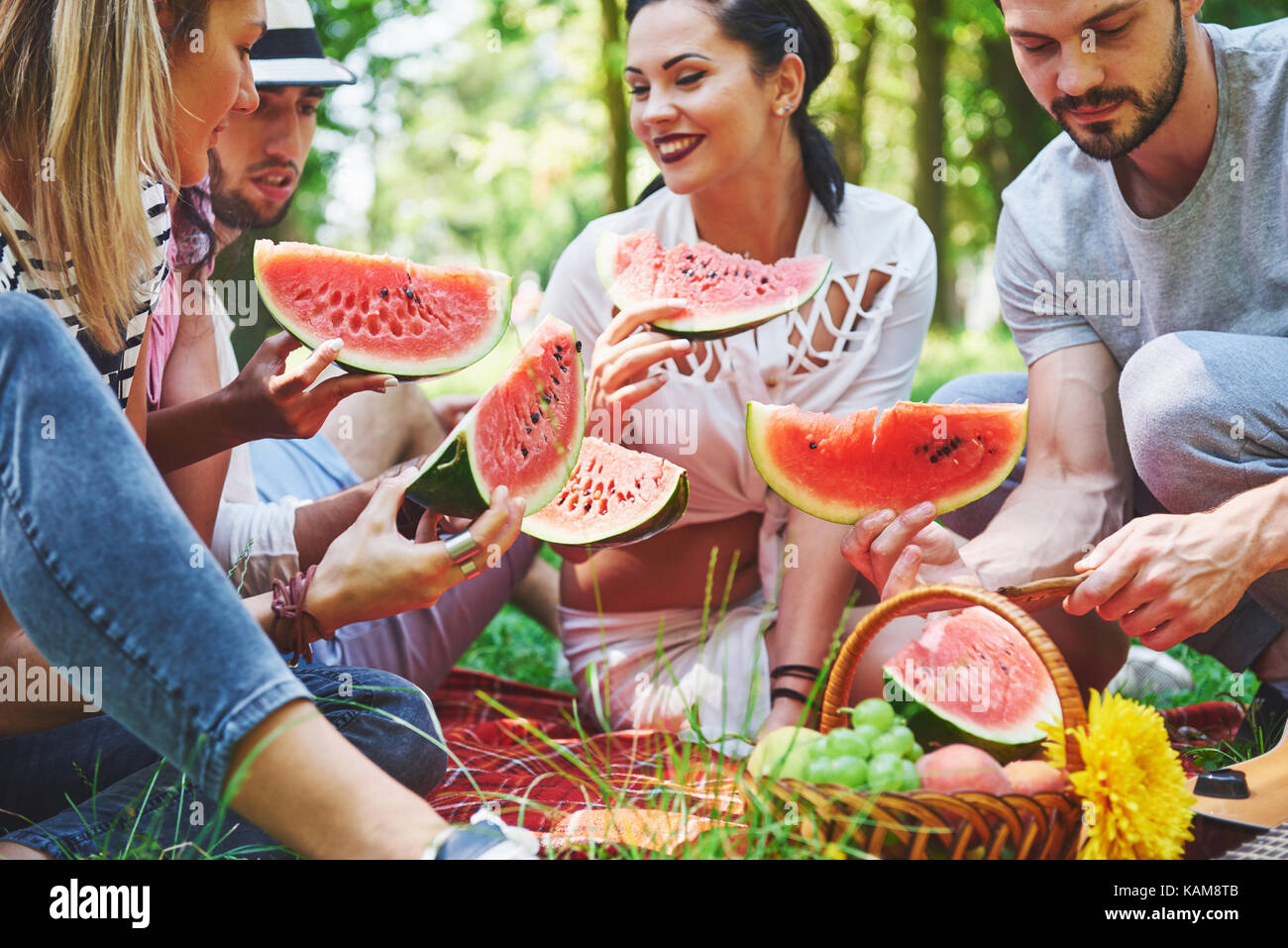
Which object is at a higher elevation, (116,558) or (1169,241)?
(1169,241)

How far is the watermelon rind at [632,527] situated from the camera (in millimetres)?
2633

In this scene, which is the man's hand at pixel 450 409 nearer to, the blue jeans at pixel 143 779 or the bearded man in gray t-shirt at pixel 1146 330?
the blue jeans at pixel 143 779

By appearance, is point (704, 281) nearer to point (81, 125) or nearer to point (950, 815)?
point (81, 125)

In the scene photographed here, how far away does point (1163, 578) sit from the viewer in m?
2.15

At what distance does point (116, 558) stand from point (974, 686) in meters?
1.61

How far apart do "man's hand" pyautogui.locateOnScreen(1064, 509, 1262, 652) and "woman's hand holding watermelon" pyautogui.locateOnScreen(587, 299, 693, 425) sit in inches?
46.1

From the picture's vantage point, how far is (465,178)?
33875mm

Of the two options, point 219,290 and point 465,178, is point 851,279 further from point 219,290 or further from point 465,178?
Result: point 465,178

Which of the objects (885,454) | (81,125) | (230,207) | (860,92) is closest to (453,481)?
(81,125)

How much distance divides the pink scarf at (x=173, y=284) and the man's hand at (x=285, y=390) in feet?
0.90

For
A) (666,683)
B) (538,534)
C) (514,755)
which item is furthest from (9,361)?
(666,683)

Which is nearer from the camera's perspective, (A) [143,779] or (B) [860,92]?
(A) [143,779]

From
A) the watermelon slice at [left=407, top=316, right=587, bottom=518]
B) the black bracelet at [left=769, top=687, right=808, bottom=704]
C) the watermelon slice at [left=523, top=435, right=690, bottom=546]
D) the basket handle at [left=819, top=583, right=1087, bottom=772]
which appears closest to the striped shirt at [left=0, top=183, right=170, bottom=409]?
the watermelon slice at [left=407, top=316, right=587, bottom=518]
